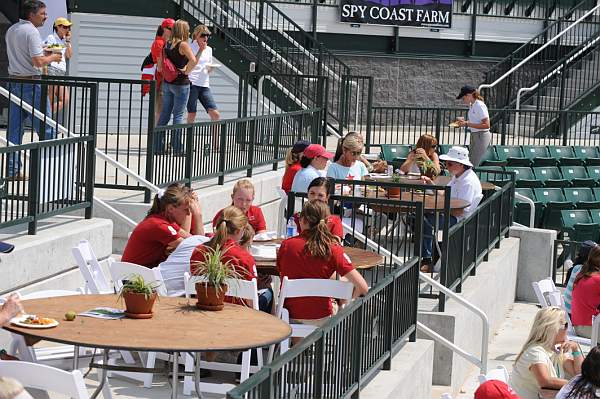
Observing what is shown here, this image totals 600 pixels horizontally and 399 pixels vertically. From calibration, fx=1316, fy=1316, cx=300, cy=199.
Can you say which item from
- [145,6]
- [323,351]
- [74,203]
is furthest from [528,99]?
[323,351]

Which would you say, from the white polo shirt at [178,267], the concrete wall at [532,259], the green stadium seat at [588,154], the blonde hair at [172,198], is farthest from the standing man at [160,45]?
the green stadium seat at [588,154]

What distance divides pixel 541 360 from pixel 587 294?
2.91 metres

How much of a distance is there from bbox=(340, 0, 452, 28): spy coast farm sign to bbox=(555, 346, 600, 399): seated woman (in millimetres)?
19626

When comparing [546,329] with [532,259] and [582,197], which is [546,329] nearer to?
[532,259]

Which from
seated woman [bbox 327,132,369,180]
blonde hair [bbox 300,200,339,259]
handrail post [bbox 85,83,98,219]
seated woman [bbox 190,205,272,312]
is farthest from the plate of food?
seated woman [bbox 327,132,369,180]

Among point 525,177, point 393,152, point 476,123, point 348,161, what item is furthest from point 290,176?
point 525,177

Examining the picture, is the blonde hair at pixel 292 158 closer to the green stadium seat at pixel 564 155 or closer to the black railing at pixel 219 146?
the black railing at pixel 219 146

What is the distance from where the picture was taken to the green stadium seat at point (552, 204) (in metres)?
19.9

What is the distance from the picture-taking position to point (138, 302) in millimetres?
7602

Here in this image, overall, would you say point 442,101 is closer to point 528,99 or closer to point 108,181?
point 528,99

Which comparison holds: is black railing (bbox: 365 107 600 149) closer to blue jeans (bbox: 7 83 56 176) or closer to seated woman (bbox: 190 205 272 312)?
blue jeans (bbox: 7 83 56 176)

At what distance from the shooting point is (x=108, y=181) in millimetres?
14766

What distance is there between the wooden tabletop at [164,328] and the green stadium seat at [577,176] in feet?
48.9

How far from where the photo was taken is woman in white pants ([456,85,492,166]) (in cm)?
2062
